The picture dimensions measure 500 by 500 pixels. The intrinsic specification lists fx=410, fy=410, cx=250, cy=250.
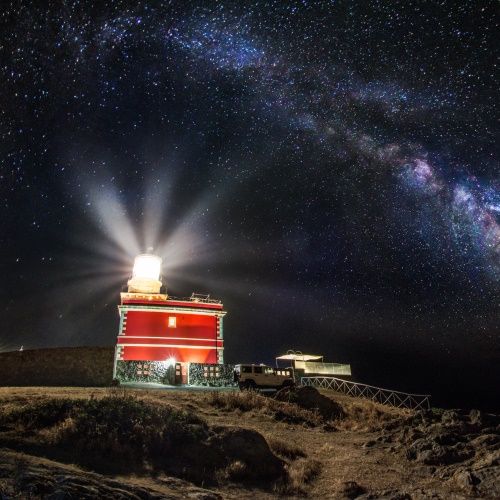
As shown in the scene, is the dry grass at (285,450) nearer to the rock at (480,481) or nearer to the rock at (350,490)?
the rock at (350,490)

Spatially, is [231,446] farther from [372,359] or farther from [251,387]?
[372,359]

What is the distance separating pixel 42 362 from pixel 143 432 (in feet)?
42.8

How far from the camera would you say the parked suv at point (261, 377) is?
2214 cm

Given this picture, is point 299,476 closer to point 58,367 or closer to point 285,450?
point 285,450

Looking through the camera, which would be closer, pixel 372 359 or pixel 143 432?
pixel 143 432

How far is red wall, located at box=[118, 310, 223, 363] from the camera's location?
1063 inches

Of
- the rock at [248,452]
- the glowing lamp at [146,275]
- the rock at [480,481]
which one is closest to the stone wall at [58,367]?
the glowing lamp at [146,275]

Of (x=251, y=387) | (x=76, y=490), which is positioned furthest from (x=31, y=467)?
(x=251, y=387)

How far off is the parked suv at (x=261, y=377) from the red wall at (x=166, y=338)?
588 centimetres

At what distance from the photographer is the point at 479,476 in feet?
27.2

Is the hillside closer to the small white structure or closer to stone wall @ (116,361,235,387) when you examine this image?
stone wall @ (116,361,235,387)

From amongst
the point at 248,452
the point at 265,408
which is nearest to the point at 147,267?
the point at 265,408

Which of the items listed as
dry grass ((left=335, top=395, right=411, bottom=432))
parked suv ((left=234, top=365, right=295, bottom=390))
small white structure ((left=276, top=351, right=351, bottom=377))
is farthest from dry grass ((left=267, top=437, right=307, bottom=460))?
small white structure ((left=276, top=351, right=351, bottom=377))

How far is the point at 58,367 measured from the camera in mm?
19844
